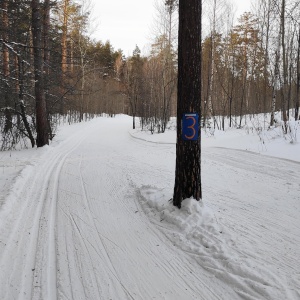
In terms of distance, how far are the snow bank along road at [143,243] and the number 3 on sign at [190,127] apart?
1.31 meters

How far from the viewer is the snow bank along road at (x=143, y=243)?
2.46 meters

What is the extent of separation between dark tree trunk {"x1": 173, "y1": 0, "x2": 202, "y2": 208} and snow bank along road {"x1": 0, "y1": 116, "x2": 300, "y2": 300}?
66cm

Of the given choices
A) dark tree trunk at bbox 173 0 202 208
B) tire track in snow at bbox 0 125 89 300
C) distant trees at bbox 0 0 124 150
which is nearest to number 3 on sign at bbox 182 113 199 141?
dark tree trunk at bbox 173 0 202 208

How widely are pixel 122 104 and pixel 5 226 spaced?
175 feet

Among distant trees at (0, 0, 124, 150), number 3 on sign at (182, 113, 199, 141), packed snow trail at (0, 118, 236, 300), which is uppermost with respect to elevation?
distant trees at (0, 0, 124, 150)

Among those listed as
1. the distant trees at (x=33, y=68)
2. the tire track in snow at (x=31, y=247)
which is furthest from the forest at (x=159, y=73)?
the tire track in snow at (x=31, y=247)

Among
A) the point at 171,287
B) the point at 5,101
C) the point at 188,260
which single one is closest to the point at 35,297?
the point at 171,287

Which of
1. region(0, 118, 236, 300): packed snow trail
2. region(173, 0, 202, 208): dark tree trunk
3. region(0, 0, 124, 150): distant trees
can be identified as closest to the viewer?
region(0, 118, 236, 300): packed snow trail

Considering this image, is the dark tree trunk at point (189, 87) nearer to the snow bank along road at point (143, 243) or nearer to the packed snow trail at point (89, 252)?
the snow bank along road at point (143, 243)

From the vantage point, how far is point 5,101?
1153 cm

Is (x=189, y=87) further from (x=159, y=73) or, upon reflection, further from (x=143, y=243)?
(x=159, y=73)

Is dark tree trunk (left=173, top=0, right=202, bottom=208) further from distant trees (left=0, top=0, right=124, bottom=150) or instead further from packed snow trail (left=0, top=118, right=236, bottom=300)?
distant trees (left=0, top=0, right=124, bottom=150)

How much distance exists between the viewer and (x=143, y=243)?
3354mm

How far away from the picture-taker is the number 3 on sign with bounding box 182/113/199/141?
3.91 metres
